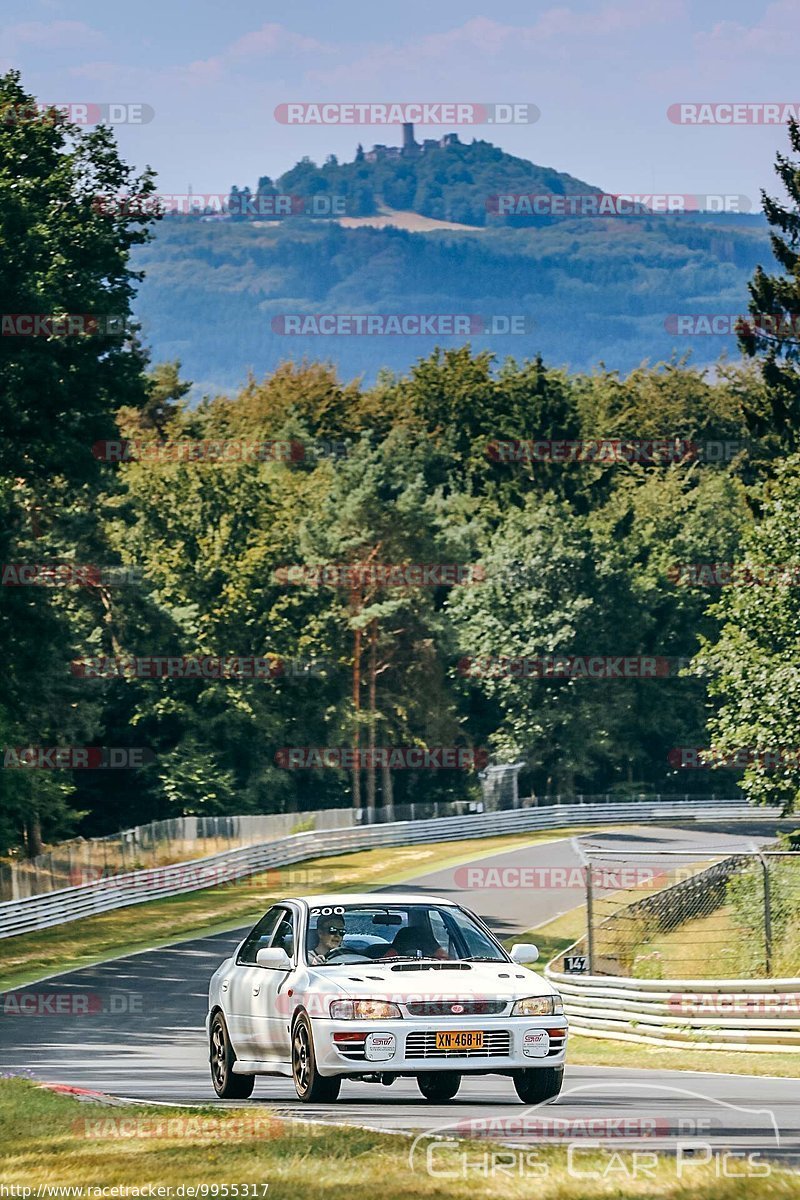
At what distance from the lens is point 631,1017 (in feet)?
78.7

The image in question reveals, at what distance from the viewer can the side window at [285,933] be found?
46.4ft

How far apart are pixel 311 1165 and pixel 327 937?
3.92m

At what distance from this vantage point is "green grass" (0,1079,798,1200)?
9.08 m

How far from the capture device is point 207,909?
1921 inches

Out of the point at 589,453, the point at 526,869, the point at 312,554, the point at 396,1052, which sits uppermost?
the point at 589,453

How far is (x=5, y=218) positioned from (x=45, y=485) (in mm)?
15926

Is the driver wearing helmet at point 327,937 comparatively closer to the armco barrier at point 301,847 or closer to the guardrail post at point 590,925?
the guardrail post at point 590,925

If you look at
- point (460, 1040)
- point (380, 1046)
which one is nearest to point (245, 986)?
point (380, 1046)

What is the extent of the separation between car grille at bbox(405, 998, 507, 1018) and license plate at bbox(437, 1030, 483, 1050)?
130mm

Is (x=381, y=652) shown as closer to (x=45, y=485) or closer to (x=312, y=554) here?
(x=312, y=554)

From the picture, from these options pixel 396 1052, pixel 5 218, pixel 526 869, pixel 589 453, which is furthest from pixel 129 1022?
pixel 589 453
